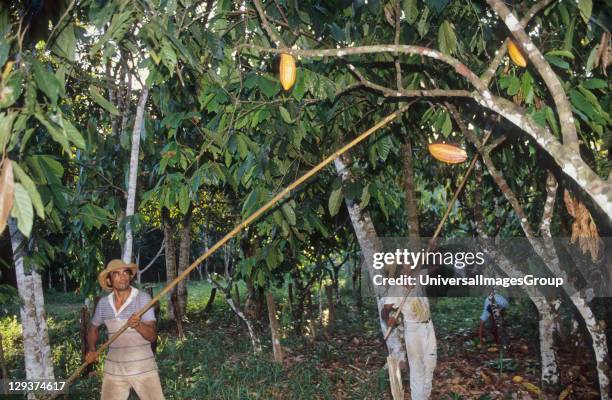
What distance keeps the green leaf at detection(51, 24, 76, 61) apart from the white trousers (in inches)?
118

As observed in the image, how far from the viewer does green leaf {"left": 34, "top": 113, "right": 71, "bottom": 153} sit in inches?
56.8

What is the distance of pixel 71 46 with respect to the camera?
6.52ft

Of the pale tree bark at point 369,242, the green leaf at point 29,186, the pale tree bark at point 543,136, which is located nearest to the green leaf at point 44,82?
the green leaf at point 29,186

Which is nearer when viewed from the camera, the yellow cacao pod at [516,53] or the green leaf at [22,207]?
the green leaf at [22,207]

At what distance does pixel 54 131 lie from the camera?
147 centimetres

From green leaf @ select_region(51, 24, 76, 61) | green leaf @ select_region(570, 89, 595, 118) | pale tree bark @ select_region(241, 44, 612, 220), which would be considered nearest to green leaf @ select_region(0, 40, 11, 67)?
green leaf @ select_region(51, 24, 76, 61)

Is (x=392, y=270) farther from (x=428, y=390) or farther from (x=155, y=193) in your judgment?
(x=155, y=193)

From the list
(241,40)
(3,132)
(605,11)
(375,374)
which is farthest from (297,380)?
(3,132)

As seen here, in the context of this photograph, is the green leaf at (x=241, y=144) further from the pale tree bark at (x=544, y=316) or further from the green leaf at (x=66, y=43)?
the pale tree bark at (x=544, y=316)

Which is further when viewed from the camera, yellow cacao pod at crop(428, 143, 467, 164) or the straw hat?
the straw hat

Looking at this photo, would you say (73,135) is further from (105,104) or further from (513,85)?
(513,85)

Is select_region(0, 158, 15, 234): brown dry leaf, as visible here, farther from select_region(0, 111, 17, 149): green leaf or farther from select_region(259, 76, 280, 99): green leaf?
select_region(259, 76, 280, 99): green leaf

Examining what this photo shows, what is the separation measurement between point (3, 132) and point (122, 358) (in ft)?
7.57

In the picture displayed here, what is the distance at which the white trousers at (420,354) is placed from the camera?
13.2 ft
